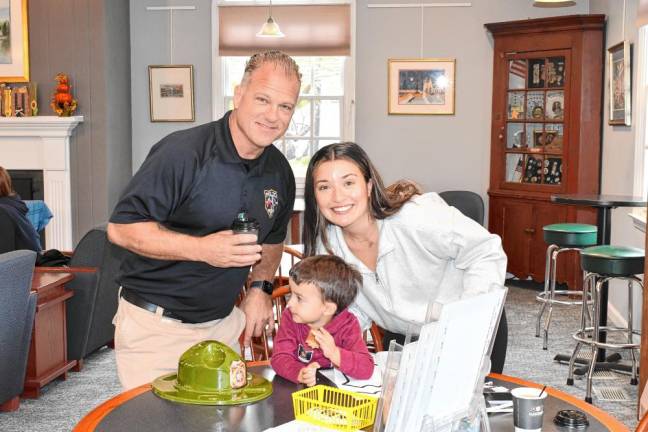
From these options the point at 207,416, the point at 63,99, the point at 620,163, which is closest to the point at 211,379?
the point at 207,416

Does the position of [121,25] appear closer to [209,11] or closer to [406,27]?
[209,11]

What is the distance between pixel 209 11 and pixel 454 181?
2.89 metres

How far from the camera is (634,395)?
Result: 16.5 feet

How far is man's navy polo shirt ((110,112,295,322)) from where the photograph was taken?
2.58 metres

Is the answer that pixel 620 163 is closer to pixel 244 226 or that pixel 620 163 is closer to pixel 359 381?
pixel 359 381

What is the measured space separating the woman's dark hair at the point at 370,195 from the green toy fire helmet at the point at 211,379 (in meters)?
0.56

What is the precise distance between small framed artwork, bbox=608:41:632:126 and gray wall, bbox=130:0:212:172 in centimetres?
384

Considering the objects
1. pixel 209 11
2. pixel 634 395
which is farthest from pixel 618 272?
pixel 209 11

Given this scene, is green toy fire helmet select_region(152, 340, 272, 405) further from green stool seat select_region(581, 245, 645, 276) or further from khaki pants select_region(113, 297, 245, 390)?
green stool seat select_region(581, 245, 645, 276)

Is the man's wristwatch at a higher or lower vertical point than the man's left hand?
higher

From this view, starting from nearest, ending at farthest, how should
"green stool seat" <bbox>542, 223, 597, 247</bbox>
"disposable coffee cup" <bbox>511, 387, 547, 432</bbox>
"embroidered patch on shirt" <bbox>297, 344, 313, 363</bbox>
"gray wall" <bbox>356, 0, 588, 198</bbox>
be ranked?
"disposable coffee cup" <bbox>511, 387, 547, 432</bbox> → "embroidered patch on shirt" <bbox>297, 344, 313, 363</bbox> → "green stool seat" <bbox>542, 223, 597, 247</bbox> → "gray wall" <bbox>356, 0, 588, 198</bbox>

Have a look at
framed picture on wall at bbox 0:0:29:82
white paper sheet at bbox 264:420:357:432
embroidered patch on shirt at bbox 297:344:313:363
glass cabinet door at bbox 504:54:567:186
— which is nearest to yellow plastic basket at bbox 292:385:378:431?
white paper sheet at bbox 264:420:357:432

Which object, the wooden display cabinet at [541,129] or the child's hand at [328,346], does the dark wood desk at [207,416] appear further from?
the wooden display cabinet at [541,129]

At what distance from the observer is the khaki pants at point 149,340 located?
8.87ft
